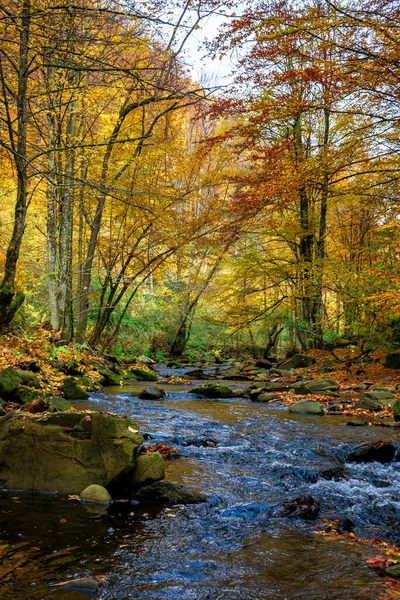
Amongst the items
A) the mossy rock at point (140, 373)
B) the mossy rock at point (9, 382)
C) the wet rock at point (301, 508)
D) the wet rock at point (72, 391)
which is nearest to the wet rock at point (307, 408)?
the wet rock at point (72, 391)

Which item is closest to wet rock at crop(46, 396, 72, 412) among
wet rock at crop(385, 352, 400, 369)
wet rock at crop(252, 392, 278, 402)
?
wet rock at crop(252, 392, 278, 402)

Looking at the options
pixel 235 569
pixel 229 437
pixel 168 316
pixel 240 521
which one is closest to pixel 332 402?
pixel 229 437

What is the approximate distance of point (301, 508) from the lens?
4.00 m

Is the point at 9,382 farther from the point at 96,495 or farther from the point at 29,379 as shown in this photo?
the point at 96,495

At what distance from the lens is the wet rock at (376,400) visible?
27.1ft

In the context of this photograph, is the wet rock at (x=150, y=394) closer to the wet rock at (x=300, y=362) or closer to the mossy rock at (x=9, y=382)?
the mossy rock at (x=9, y=382)

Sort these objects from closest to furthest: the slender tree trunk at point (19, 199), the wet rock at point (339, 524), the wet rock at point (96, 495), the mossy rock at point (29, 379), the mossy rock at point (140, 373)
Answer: the wet rock at point (339, 524)
the wet rock at point (96, 495)
the slender tree trunk at point (19, 199)
the mossy rock at point (29, 379)
the mossy rock at point (140, 373)

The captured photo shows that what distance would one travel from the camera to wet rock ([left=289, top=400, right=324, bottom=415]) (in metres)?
8.28

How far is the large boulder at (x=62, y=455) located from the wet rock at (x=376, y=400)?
213 inches

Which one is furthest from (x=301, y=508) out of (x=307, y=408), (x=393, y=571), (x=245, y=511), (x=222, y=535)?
(x=307, y=408)

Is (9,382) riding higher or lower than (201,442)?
higher

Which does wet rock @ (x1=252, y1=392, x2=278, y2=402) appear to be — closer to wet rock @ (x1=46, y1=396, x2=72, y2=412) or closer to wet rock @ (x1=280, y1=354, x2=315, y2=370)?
wet rock @ (x1=280, y1=354, x2=315, y2=370)

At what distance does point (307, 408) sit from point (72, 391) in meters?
4.41

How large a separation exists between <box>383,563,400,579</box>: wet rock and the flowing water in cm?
7
